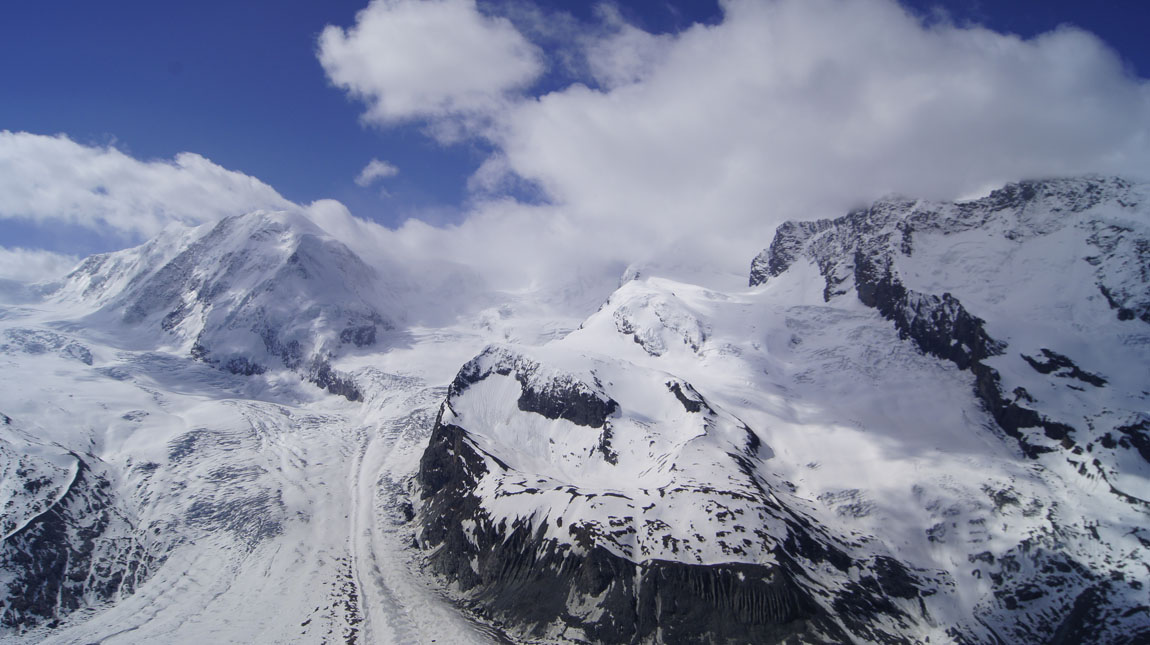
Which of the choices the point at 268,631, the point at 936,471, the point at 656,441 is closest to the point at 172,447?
the point at 268,631

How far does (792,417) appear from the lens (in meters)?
133

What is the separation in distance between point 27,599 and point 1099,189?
25426 cm

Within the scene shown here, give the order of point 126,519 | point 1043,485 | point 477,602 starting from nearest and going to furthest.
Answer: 1. point 477,602
2. point 1043,485
3. point 126,519

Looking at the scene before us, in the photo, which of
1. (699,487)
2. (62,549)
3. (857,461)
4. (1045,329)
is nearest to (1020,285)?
(1045,329)

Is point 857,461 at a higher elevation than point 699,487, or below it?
higher

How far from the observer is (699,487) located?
96062 millimetres

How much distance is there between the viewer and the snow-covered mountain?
8262 centimetres

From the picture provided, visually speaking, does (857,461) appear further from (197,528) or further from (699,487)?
(197,528)

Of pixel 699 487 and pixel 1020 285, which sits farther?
pixel 1020 285

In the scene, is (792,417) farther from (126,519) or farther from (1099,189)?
(126,519)

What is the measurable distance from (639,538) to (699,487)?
1404cm

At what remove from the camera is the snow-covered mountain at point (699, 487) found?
271ft

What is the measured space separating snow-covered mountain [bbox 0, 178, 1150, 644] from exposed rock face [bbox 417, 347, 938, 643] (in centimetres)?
45

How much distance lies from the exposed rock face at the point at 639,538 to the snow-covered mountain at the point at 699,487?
17.9 inches
